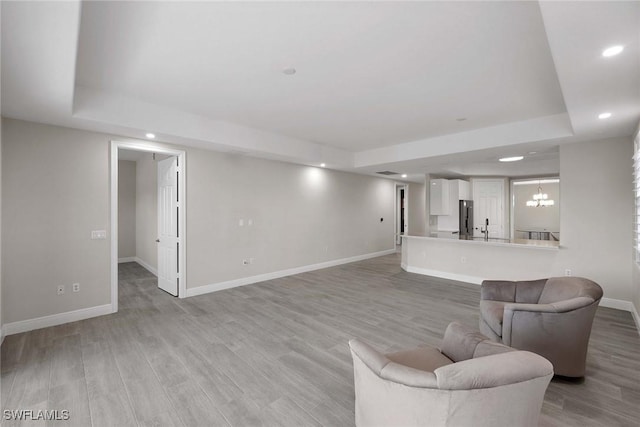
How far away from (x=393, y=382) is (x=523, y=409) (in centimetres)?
60

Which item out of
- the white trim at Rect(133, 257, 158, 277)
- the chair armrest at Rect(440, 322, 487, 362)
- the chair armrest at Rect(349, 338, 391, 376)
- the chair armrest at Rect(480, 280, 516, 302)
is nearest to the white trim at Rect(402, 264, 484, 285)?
the chair armrest at Rect(480, 280, 516, 302)

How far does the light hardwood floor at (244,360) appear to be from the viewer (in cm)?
208

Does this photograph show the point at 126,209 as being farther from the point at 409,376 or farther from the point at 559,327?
the point at 559,327

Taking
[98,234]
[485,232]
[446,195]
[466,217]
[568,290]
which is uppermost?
[446,195]

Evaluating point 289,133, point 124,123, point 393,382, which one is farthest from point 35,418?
point 289,133

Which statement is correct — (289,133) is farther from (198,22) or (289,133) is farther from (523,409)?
(523,409)

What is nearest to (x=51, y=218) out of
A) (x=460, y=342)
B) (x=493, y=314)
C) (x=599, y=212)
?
(x=460, y=342)

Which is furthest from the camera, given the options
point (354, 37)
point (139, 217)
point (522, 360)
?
point (139, 217)

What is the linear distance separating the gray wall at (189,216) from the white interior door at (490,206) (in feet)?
10.4

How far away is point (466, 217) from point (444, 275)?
8.94 feet

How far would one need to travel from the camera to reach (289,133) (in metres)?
5.25

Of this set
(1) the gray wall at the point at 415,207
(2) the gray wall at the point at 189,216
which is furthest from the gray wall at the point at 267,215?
(1) the gray wall at the point at 415,207

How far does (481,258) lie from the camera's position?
18.3 feet

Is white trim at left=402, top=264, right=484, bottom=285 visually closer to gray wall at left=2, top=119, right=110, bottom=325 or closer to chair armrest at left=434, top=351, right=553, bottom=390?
chair armrest at left=434, top=351, right=553, bottom=390
